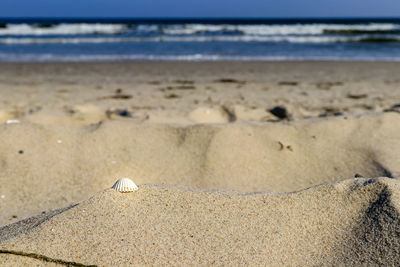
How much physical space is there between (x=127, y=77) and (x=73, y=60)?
3.64m

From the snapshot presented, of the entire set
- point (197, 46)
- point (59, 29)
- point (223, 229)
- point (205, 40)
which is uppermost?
point (223, 229)

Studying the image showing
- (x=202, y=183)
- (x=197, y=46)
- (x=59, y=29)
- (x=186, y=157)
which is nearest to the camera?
(x=202, y=183)

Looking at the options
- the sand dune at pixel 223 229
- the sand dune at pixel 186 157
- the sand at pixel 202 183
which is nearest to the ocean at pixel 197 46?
the sand at pixel 202 183

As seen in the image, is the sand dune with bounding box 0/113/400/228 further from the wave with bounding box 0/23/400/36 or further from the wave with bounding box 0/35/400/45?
the wave with bounding box 0/23/400/36

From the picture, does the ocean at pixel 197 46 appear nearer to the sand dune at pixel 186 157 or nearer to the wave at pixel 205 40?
the wave at pixel 205 40

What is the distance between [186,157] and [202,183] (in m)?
0.27

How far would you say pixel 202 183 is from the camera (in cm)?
244

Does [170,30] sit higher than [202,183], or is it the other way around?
[202,183]

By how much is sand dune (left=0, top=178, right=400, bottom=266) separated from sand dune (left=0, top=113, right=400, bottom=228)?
2.56 ft

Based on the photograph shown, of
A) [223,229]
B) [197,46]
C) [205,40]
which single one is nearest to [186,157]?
[223,229]

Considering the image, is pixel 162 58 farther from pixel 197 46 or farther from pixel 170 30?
pixel 170 30

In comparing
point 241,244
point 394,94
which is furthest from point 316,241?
point 394,94

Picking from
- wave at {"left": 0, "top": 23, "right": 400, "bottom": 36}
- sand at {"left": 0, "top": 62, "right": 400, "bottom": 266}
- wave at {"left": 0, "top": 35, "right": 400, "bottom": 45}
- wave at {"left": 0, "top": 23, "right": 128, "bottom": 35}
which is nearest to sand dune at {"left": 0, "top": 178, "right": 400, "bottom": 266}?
sand at {"left": 0, "top": 62, "right": 400, "bottom": 266}

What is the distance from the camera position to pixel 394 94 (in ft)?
18.2
